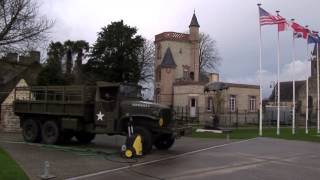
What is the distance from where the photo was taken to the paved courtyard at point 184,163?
1452 cm

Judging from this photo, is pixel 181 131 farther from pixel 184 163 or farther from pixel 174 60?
pixel 174 60

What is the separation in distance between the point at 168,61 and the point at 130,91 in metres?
47.4

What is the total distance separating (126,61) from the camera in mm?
67000

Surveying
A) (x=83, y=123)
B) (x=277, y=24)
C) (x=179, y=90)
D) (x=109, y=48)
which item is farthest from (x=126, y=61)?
(x=83, y=123)

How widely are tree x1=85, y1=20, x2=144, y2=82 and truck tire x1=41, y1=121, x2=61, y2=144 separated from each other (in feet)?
137

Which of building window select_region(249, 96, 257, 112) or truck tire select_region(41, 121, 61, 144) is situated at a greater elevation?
building window select_region(249, 96, 257, 112)

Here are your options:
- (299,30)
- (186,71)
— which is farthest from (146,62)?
(299,30)

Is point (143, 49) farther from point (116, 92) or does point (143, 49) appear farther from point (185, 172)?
point (185, 172)

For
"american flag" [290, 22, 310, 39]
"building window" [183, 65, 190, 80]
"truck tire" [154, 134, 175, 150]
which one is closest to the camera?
"truck tire" [154, 134, 175, 150]

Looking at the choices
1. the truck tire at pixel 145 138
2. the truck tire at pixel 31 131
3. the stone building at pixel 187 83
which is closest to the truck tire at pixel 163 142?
the truck tire at pixel 145 138

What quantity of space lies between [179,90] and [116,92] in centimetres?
4395

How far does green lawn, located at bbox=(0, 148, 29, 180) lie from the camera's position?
1337 cm

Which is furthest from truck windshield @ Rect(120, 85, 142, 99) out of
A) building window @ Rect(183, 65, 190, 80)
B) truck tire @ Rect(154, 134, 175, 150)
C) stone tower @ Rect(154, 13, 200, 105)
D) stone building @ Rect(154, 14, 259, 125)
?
building window @ Rect(183, 65, 190, 80)

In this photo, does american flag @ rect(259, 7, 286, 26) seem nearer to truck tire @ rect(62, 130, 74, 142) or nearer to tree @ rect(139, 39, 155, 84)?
truck tire @ rect(62, 130, 74, 142)
